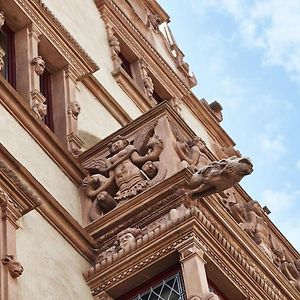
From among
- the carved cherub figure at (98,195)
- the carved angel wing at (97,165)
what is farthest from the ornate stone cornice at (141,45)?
the carved cherub figure at (98,195)

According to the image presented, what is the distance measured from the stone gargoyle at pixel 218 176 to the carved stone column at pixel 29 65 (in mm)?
2559

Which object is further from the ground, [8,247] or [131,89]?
[131,89]

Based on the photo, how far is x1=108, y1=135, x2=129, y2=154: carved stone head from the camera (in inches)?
593

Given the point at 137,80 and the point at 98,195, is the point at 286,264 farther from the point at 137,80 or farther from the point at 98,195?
the point at 137,80

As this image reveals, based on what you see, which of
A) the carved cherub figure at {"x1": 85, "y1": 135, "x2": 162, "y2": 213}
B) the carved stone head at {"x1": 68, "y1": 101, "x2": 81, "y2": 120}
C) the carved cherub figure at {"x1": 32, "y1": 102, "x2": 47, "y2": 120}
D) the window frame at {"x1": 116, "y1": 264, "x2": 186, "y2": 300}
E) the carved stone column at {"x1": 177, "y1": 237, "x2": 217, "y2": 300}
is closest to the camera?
the carved stone column at {"x1": 177, "y1": 237, "x2": 217, "y2": 300}

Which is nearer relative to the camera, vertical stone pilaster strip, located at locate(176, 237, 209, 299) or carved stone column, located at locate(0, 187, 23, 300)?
carved stone column, located at locate(0, 187, 23, 300)

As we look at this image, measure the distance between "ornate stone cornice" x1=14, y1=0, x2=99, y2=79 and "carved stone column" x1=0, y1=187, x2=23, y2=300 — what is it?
197 inches

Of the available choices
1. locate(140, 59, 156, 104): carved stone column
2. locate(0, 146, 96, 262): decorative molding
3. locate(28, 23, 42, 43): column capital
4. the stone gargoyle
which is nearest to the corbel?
the stone gargoyle

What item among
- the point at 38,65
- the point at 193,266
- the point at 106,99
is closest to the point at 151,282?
the point at 193,266

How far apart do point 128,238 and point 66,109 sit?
339 centimetres

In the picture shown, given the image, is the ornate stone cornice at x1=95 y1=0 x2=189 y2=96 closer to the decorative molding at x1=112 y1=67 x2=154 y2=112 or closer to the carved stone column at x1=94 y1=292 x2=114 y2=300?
the decorative molding at x1=112 y1=67 x2=154 y2=112

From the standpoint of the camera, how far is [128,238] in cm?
1348

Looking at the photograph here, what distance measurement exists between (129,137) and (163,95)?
24.3 ft

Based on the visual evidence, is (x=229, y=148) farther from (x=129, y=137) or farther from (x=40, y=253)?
(x=40, y=253)
